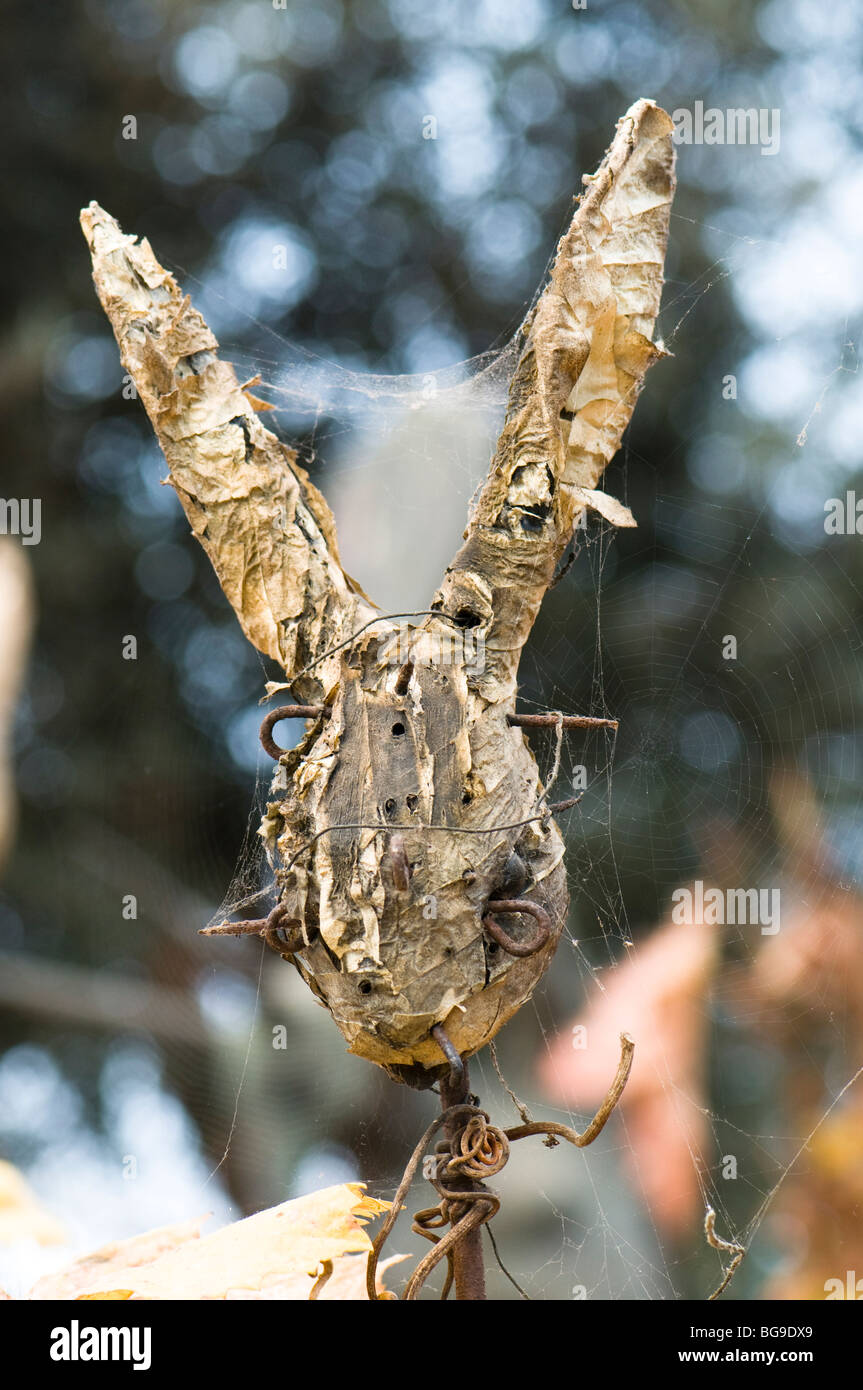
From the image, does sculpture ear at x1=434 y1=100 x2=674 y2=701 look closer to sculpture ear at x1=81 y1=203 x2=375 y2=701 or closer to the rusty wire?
sculpture ear at x1=81 y1=203 x2=375 y2=701

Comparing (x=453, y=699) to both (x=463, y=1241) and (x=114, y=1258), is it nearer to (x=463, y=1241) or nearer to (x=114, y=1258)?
(x=463, y=1241)

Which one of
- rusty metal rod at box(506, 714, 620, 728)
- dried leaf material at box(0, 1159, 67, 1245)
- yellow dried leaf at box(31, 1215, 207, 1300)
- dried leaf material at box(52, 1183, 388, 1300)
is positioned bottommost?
dried leaf material at box(0, 1159, 67, 1245)

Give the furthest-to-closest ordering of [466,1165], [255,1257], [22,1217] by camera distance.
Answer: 1. [22,1217]
2. [255,1257]
3. [466,1165]

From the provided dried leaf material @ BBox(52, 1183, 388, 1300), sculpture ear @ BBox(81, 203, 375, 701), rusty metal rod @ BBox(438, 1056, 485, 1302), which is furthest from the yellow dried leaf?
sculpture ear @ BBox(81, 203, 375, 701)

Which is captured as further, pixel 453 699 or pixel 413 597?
pixel 413 597

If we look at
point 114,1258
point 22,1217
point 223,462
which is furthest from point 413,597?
point 22,1217

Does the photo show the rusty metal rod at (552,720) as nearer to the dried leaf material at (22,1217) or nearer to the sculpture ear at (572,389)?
the sculpture ear at (572,389)

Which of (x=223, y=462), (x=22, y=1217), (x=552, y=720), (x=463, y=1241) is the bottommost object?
(x=22, y=1217)
